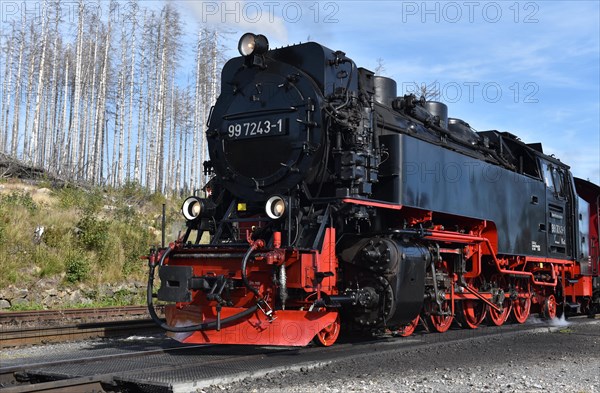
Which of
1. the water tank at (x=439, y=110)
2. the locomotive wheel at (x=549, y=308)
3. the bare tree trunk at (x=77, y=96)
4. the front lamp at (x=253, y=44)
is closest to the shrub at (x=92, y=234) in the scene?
the front lamp at (x=253, y=44)

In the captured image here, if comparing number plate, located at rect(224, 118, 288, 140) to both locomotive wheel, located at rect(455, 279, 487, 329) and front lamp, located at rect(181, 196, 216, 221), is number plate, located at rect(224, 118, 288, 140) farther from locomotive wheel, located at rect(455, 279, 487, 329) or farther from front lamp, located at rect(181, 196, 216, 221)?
locomotive wheel, located at rect(455, 279, 487, 329)

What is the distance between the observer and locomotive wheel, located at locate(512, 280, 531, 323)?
11.3 meters

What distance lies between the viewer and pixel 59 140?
34.9 metres

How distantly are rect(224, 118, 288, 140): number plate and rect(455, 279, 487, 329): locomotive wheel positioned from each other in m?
4.30

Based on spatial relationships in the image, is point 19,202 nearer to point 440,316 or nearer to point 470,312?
point 440,316

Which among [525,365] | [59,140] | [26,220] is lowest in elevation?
[525,365]

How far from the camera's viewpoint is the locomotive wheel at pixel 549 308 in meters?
12.5

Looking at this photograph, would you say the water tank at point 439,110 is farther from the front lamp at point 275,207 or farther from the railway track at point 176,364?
the front lamp at point 275,207

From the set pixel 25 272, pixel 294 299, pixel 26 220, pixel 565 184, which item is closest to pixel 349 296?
pixel 294 299

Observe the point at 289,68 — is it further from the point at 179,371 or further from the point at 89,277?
the point at 89,277

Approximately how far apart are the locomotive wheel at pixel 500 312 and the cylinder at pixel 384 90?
148 inches

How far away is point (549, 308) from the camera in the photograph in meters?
12.5

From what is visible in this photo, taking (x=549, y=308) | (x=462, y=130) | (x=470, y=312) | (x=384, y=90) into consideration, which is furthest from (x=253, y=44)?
(x=549, y=308)

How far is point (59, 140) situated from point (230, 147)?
29.7 meters
